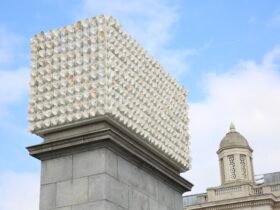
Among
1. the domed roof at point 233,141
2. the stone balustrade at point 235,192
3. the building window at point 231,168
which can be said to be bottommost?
the stone balustrade at point 235,192

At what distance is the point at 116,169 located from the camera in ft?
35.3

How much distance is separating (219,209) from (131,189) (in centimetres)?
3844

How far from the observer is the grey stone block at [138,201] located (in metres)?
11.1

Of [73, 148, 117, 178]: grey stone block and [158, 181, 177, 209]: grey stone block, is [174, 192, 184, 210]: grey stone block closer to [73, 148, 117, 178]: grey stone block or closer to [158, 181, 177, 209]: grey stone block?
[158, 181, 177, 209]: grey stone block

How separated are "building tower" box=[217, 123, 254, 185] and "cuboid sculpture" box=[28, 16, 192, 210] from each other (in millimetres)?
40176

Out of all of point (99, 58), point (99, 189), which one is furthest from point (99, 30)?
point (99, 189)

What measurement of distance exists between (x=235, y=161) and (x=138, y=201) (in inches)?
1624

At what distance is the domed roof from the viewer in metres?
52.3

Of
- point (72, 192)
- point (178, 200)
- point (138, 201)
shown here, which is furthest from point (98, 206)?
point (178, 200)

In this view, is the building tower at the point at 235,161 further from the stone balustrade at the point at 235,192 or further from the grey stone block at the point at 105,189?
the grey stone block at the point at 105,189

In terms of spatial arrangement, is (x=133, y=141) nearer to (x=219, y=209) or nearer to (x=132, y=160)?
(x=132, y=160)

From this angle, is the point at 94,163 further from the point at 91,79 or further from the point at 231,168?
the point at 231,168

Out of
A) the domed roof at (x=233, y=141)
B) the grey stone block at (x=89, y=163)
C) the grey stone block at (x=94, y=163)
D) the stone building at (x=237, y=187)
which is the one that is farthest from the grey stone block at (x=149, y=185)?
the domed roof at (x=233, y=141)

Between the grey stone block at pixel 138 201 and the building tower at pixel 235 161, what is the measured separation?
40262mm
